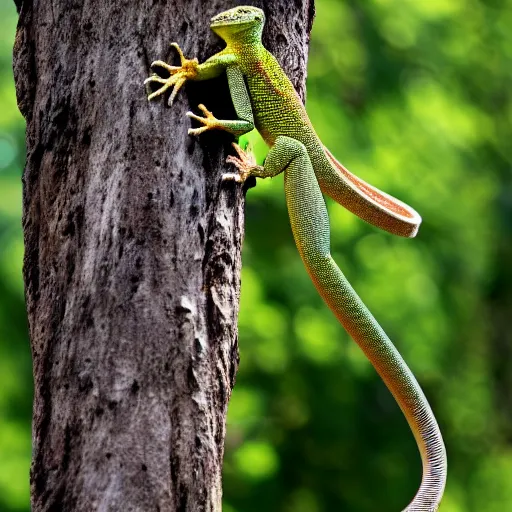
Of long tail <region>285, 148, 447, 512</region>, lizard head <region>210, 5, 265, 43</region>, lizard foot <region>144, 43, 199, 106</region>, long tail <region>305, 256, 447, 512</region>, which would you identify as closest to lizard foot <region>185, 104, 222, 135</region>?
lizard foot <region>144, 43, 199, 106</region>

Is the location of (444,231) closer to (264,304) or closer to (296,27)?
(264,304)

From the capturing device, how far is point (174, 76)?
118 inches

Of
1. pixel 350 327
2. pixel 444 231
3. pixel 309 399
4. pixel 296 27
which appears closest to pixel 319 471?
pixel 309 399

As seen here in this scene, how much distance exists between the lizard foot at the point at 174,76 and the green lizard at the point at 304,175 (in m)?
0.13

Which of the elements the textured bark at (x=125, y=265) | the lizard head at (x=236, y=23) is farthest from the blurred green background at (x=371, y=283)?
the lizard head at (x=236, y=23)

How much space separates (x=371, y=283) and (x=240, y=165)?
16.4 ft

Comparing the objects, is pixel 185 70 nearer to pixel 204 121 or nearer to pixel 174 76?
pixel 174 76

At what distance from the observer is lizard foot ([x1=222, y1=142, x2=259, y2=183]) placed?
3053mm

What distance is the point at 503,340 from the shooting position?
39.8 feet

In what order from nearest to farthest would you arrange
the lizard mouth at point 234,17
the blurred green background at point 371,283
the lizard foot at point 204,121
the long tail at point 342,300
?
the lizard foot at point 204,121
the lizard mouth at point 234,17
the long tail at point 342,300
the blurred green background at point 371,283

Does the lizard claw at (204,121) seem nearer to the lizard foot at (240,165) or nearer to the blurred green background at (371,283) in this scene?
the lizard foot at (240,165)

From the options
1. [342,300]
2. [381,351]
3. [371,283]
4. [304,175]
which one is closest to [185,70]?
[304,175]

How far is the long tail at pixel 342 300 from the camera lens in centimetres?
334

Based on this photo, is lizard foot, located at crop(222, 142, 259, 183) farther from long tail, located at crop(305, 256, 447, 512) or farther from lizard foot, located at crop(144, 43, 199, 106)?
long tail, located at crop(305, 256, 447, 512)
